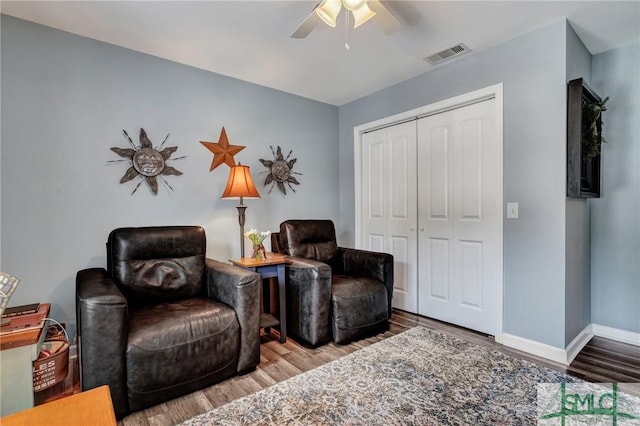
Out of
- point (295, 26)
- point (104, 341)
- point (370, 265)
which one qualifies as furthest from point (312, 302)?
point (295, 26)

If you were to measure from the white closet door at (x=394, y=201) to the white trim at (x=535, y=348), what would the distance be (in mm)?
920

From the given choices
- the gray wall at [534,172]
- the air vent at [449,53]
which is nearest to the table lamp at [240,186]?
the air vent at [449,53]

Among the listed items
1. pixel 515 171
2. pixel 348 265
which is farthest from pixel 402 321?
pixel 515 171

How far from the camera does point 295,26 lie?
229 cm

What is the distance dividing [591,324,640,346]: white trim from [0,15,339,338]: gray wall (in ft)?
10.7

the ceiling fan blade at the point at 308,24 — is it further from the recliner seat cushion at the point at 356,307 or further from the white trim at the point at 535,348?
the white trim at the point at 535,348

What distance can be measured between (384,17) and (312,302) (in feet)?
6.48

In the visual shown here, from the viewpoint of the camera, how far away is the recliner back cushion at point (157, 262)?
7.07 feet

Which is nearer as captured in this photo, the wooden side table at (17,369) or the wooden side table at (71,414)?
the wooden side table at (71,414)

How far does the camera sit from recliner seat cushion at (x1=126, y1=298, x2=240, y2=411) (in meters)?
1.66

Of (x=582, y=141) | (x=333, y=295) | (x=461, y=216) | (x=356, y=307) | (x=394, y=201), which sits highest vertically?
(x=582, y=141)

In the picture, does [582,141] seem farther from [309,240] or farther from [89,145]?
[89,145]

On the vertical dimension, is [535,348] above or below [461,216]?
below

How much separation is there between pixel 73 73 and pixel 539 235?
146 inches
